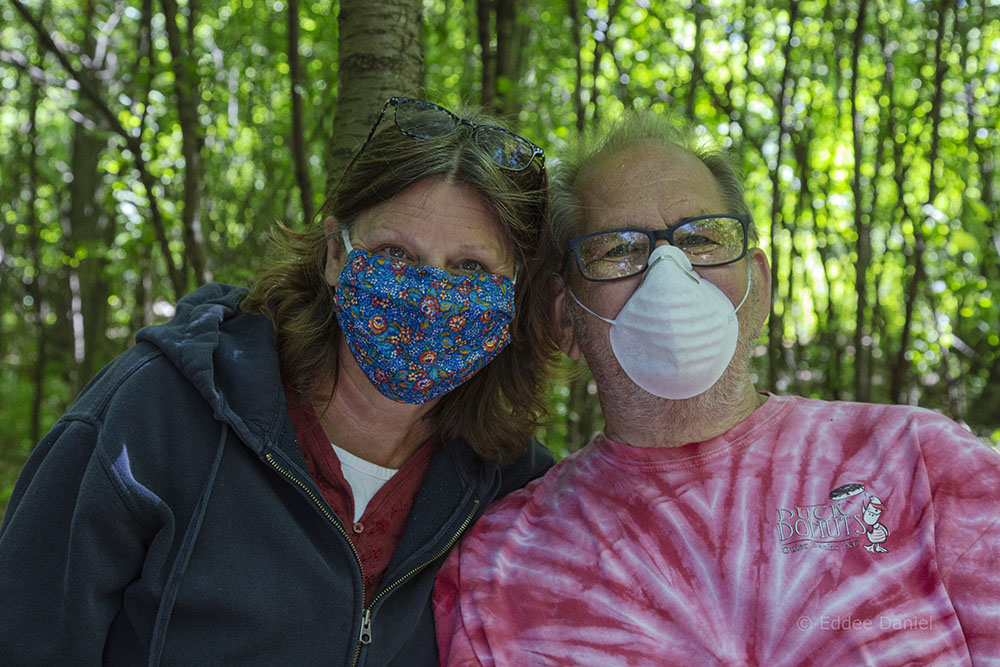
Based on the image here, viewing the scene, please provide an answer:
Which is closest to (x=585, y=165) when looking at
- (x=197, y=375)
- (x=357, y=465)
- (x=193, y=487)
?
(x=357, y=465)

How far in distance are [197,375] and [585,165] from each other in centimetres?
138

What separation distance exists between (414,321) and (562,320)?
0.59 meters

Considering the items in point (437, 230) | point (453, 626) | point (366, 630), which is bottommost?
point (453, 626)

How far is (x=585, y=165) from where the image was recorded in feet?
8.86

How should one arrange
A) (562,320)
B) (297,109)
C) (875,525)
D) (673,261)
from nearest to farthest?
1. (875,525)
2. (673,261)
3. (562,320)
4. (297,109)

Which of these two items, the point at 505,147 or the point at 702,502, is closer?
the point at 702,502

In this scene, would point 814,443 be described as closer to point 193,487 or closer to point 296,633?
point 296,633

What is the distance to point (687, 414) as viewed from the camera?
2395mm

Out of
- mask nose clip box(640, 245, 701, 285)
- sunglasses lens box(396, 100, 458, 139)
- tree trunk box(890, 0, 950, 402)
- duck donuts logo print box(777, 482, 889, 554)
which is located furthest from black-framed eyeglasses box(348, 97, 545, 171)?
tree trunk box(890, 0, 950, 402)

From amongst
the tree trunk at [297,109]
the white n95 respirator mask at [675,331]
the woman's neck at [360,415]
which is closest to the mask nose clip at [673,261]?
the white n95 respirator mask at [675,331]

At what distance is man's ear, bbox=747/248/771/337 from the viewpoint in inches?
97.5

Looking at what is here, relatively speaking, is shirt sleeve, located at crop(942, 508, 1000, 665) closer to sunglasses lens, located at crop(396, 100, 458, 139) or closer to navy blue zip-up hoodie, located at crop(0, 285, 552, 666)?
navy blue zip-up hoodie, located at crop(0, 285, 552, 666)

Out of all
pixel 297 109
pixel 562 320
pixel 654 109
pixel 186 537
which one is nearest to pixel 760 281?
pixel 562 320

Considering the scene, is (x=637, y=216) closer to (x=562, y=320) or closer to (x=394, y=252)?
(x=562, y=320)
